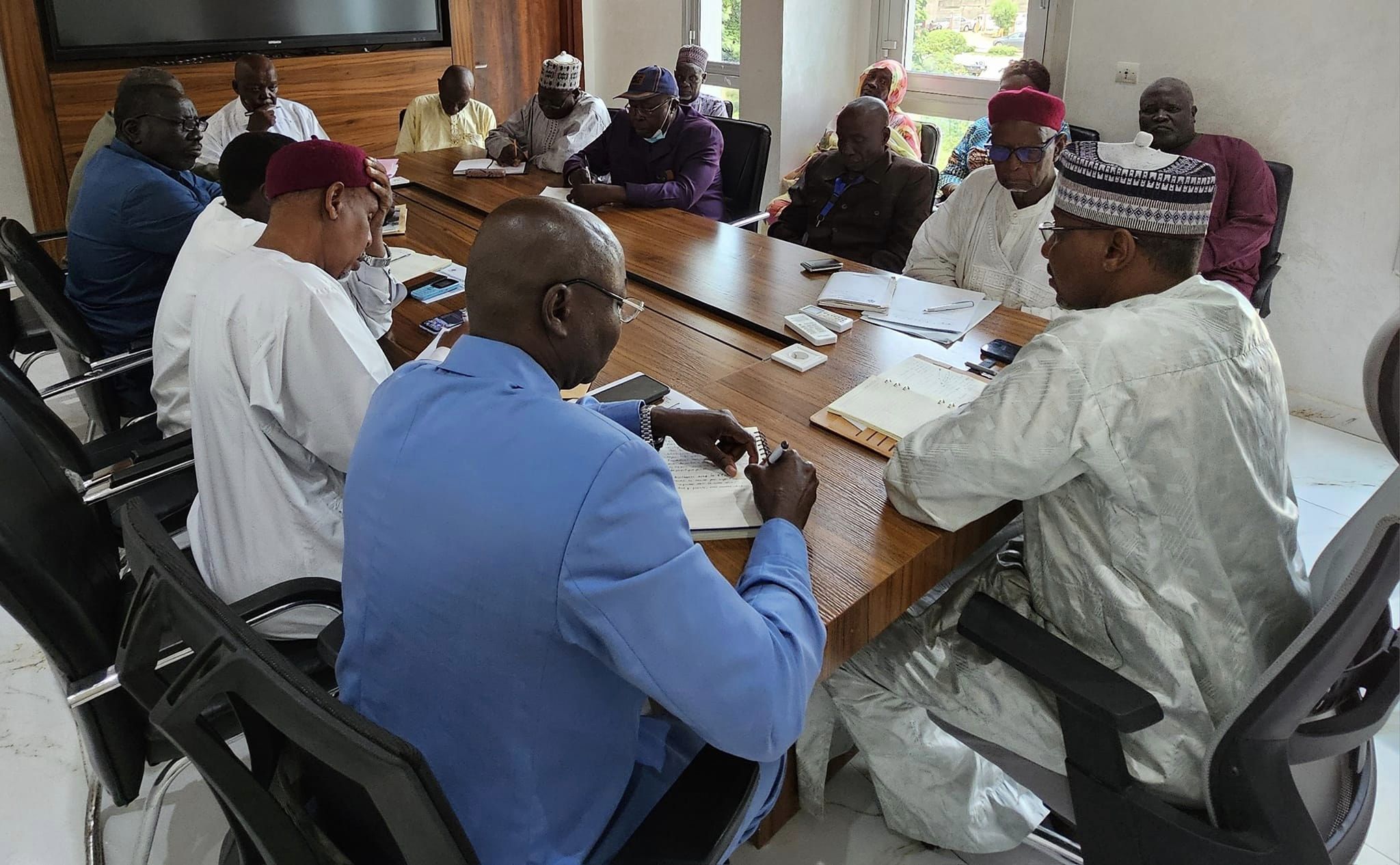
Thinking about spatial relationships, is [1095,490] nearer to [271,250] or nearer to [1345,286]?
[271,250]

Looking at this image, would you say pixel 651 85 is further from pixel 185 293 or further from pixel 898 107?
pixel 185 293

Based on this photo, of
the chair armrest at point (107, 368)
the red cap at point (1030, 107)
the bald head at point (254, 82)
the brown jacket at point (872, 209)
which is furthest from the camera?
the bald head at point (254, 82)

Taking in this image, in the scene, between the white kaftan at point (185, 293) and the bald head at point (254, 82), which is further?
the bald head at point (254, 82)

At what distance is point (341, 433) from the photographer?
1.59m

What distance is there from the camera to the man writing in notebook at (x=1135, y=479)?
1236 mm

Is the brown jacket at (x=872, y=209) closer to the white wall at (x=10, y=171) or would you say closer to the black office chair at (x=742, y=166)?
the black office chair at (x=742, y=166)

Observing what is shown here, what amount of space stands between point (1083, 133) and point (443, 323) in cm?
280

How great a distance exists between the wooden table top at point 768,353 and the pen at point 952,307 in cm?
8

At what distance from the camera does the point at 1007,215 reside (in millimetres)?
2578

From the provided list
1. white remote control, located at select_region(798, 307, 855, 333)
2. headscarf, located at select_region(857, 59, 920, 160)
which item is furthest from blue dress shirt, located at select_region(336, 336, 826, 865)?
headscarf, located at select_region(857, 59, 920, 160)

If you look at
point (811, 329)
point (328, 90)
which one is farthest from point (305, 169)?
point (328, 90)

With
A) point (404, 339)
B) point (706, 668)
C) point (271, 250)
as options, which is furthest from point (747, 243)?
point (706, 668)

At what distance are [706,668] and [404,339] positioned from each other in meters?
1.59

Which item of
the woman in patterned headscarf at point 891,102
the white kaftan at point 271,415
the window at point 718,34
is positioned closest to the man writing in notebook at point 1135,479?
the white kaftan at point 271,415
